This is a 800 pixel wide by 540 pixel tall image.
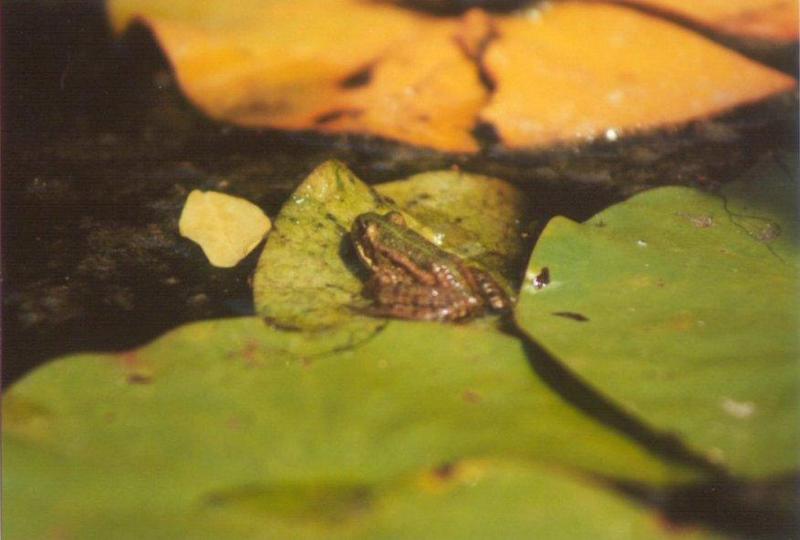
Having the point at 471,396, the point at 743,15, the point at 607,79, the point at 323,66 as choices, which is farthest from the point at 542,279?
the point at 743,15

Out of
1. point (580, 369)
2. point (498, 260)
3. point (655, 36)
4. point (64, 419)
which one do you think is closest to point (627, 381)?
point (580, 369)

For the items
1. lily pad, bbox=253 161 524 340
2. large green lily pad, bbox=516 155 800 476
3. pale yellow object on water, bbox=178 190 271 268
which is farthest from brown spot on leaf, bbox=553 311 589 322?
pale yellow object on water, bbox=178 190 271 268

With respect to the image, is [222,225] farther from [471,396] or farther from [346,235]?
[471,396]

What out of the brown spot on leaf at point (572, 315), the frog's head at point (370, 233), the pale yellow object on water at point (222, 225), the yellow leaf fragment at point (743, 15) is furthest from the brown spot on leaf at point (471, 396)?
the yellow leaf fragment at point (743, 15)

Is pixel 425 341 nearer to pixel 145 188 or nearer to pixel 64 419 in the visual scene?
pixel 64 419

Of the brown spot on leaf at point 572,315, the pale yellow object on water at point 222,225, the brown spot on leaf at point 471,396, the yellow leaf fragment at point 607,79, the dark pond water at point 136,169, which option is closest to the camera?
the brown spot on leaf at point 471,396

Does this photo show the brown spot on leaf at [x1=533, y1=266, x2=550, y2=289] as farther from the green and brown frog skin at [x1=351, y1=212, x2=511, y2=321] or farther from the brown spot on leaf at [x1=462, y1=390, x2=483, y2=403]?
the brown spot on leaf at [x1=462, y1=390, x2=483, y2=403]

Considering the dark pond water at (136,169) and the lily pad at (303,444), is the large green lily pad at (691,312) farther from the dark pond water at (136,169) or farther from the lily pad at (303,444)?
the dark pond water at (136,169)
